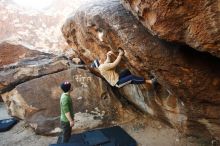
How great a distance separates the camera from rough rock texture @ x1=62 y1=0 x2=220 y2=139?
7562 millimetres

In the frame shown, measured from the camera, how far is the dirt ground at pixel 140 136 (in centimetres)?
961

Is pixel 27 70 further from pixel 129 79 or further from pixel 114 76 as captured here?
pixel 129 79

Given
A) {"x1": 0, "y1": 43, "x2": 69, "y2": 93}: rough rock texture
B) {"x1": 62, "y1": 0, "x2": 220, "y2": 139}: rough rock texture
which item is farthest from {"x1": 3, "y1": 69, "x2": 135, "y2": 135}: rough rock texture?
{"x1": 62, "y1": 0, "x2": 220, "y2": 139}: rough rock texture

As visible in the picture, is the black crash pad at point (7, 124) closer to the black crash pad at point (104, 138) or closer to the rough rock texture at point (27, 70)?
the rough rock texture at point (27, 70)

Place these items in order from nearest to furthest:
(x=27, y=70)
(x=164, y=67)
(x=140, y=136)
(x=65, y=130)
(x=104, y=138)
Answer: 1. (x=164, y=67)
2. (x=65, y=130)
3. (x=104, y=138)
4. (x=140, y=136)
5. (x=27, y=70)

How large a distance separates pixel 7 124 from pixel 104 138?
4.40 meters

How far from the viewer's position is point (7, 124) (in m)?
11.6

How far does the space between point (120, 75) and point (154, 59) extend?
243 centimetres

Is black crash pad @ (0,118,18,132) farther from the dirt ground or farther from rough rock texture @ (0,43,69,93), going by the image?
rough rock texture @ (0,43,69,93)

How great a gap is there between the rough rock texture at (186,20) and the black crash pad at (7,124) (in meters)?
7.50

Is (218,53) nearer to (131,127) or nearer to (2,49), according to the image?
(131,127)

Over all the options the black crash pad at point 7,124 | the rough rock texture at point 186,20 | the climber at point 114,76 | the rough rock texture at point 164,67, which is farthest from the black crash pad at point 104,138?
the rough rock texture at point 186,20

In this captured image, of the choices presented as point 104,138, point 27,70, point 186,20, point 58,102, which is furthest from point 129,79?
point 27,70

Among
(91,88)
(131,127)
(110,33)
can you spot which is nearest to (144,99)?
(131,127)
